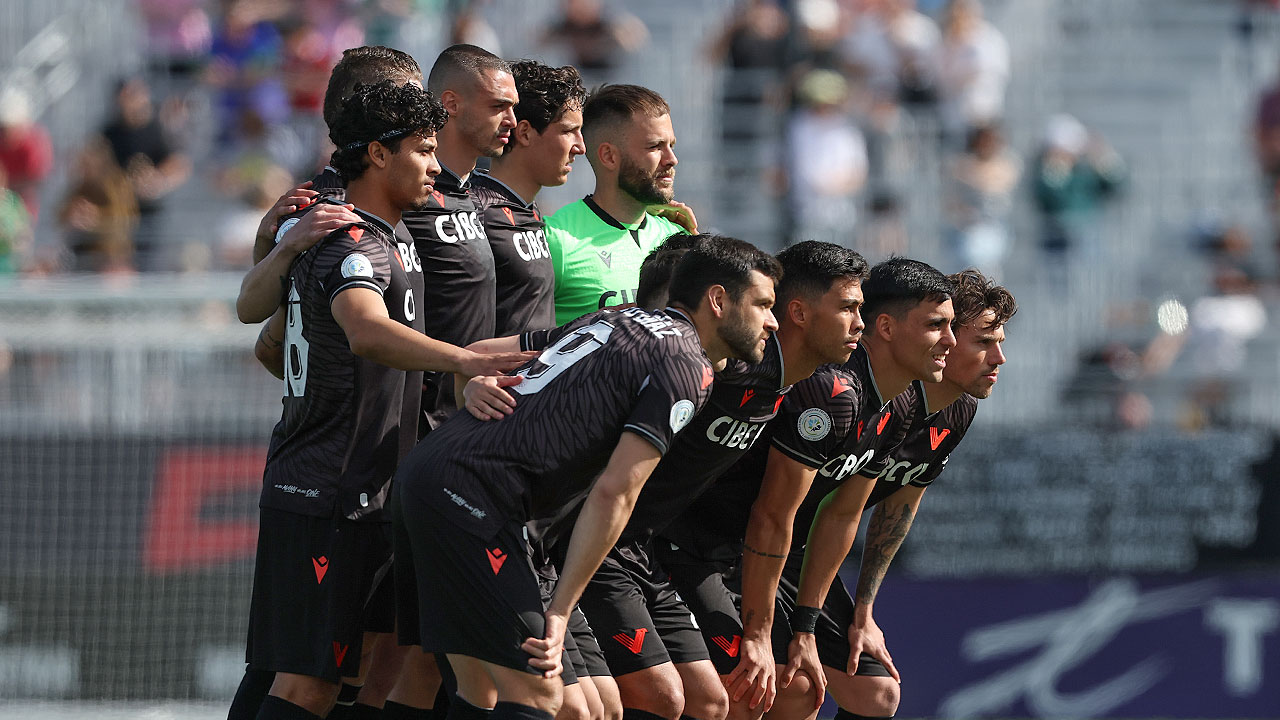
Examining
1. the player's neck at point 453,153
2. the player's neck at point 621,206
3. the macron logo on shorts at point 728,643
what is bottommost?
the macron logo on shorts at point 728,643

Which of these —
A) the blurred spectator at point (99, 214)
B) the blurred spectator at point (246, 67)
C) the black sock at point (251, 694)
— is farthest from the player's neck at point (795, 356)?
the blurred spectator at point (246, 67)

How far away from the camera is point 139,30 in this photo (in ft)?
45.3

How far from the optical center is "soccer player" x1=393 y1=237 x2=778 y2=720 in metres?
4.83

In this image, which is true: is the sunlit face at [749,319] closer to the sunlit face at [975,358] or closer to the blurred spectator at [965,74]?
the sunlit face at [975,358]

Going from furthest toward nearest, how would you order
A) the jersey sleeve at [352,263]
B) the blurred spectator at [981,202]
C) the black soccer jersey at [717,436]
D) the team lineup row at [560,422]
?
the blurred spectator at [981,202], the black soccer jersey at [717,436], the jersey sleeve at [352,263], the team lineup row at [560,422]

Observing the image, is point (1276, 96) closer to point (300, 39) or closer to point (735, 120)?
point (735, 120)

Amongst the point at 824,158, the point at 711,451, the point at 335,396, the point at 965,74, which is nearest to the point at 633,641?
the point at 711,451

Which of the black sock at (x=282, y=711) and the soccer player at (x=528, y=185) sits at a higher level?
the soccer player at (x=528, y=185)

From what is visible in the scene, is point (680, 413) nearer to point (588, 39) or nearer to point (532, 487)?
point (532, 487)

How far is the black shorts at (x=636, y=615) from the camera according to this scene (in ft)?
19.0

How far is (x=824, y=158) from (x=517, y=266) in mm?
7210

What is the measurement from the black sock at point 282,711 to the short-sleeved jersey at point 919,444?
2.35 meters

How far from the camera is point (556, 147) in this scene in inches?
248

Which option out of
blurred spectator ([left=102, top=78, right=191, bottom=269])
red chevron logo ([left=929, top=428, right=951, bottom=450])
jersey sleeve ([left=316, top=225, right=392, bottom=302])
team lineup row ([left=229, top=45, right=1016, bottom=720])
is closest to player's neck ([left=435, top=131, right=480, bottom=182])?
team lineup row ([left=229, top=45, right=1016, bottom=720])
